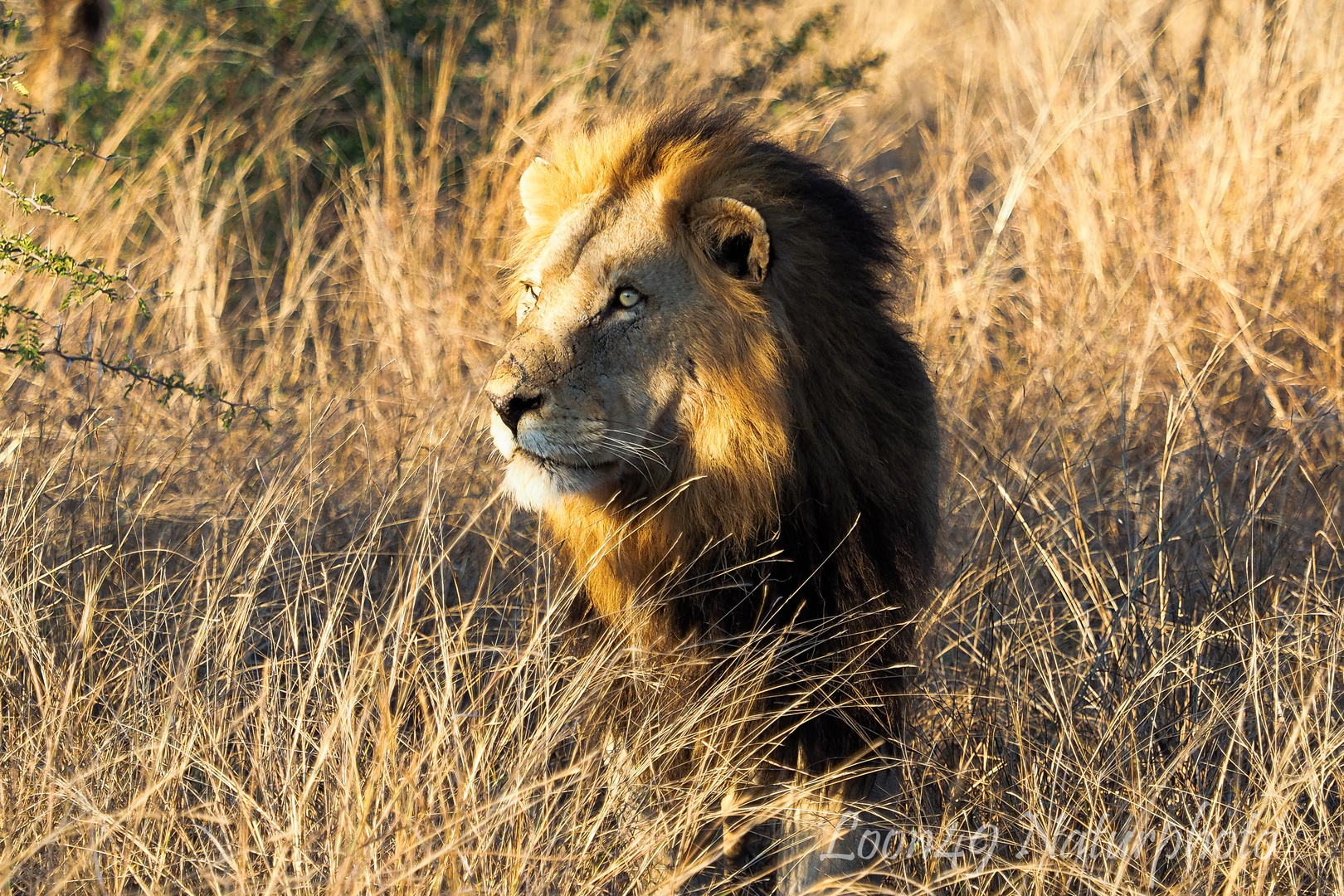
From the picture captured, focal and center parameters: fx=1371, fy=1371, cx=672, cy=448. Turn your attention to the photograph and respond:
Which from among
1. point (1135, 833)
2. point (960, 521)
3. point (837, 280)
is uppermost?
point (837, 280)

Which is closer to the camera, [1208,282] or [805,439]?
[805,439]

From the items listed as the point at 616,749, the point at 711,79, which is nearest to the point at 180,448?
the point at 616,749

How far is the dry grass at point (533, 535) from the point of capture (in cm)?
249

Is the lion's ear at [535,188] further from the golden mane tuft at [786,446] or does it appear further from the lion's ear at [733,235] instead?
the lion's ear at [733,235]

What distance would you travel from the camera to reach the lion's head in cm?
266

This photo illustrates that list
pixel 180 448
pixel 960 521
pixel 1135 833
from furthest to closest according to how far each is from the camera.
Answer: pixel 960 521 < pixel 180 448 < pixel 1135 833

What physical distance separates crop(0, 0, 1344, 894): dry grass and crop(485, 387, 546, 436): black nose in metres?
0.35

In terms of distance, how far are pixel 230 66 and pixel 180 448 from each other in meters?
3.25

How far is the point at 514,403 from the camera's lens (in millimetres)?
2588

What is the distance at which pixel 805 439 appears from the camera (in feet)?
9.05

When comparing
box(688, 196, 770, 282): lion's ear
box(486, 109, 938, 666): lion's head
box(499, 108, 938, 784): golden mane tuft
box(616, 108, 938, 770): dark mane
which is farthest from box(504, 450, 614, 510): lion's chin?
box(688, 196, 770, 282): lion's ear

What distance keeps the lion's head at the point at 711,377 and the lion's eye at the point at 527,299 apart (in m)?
0.02

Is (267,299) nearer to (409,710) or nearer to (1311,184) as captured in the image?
(409,710)

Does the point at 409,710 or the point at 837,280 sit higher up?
the point at 837,280
